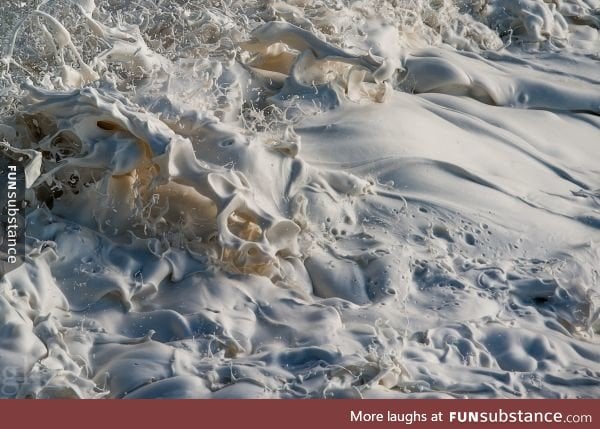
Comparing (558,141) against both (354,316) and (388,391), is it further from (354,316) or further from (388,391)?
(388,391)

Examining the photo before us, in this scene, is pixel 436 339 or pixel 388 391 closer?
pixel 388 391

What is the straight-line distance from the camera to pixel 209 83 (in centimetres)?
356

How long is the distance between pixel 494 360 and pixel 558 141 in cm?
123

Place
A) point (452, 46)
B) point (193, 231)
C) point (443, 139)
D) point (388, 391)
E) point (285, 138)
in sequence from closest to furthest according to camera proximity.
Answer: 1. point (388, 391)
2. point (193, 231)
3. point (285, 138)
4. point (443, 139)
5. point (452, 46)

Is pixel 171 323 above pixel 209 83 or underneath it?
underneath

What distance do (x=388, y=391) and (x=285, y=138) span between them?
40.6 inches

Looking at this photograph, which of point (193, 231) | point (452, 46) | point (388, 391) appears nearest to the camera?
point (388, 391)

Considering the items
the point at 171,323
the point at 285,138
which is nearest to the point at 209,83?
the point at 285,138

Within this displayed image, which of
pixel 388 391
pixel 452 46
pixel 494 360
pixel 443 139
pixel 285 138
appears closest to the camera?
pixel 388 391

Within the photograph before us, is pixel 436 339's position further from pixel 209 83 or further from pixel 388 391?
pixel 209 83

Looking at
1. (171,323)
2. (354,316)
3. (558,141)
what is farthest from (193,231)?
(558,141)

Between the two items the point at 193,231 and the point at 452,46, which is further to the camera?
the point at 452,46

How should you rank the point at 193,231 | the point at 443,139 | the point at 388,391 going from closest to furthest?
1. the point at 388,391
2. the point at 193,231
3. the point at 443,139

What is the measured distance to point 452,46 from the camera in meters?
4.32
